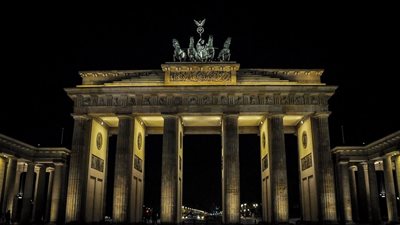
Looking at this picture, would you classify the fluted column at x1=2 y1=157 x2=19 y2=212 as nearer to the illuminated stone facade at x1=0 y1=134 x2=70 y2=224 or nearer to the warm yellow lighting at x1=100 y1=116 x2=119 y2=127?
the illuminated stone facade at x1=0 y1=134 x2=70 y2=224

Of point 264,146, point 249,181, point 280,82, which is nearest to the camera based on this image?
point 280,82

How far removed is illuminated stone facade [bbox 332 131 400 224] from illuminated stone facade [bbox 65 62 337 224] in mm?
8790

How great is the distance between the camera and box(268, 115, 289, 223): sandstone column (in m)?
39.4

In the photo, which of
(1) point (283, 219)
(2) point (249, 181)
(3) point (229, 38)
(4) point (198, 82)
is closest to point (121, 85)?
(4) point (198, 82)

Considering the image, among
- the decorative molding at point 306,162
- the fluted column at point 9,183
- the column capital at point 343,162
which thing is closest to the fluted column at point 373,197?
the column capital at point 343,162

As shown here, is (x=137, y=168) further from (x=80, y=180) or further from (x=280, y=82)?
(x=280, y=82)

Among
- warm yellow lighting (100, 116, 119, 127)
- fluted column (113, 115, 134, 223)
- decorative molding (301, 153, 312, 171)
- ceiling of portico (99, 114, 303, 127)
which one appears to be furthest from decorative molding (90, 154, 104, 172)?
decorative molding (301, 153, 312, 171)

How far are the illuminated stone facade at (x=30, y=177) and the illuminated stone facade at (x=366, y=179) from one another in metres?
34.6

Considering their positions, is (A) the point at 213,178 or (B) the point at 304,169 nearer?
(B) the point at 304,169

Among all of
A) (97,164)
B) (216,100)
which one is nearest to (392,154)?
(216,100)

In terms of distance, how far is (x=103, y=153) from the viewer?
4784 cm

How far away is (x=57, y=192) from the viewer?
51531mm

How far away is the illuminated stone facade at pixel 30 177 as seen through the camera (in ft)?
158

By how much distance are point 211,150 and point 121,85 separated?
151 feet
